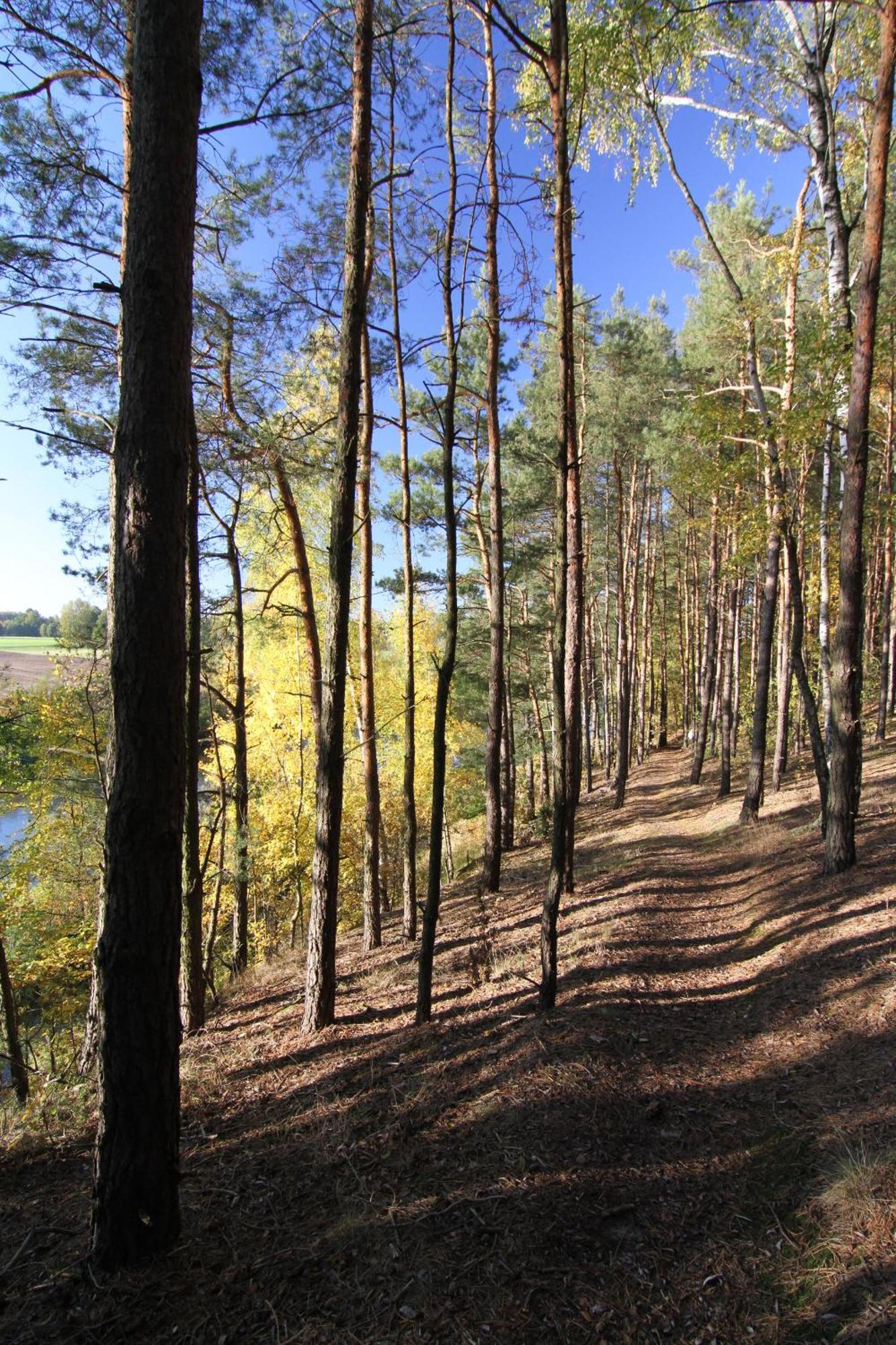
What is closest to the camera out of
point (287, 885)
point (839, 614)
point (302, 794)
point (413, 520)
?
point (839, 614)

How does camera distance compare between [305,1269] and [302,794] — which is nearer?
[305,1269]

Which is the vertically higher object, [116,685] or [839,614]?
[839,614]

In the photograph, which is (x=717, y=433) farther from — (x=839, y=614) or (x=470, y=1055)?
(x=470, y=1055)

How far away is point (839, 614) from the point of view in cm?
693

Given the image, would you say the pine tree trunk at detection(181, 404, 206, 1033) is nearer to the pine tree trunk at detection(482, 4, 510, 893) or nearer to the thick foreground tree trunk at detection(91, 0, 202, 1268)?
the thick foreground tree trunk at detection(91, 0, 202, 1268)

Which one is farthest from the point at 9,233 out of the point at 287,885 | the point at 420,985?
the point at 287,885

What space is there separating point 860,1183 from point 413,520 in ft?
43.4

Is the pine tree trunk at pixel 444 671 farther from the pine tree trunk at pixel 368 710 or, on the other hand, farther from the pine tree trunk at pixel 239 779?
the pine tree trunk at pixel 239 779

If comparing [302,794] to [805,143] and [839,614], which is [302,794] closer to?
[839,614]

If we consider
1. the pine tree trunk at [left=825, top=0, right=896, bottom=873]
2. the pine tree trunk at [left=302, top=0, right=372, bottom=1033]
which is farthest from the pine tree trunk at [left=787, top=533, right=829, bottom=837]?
the pine tree trunk at [left=302, top=0, right=372, bottom=1033]

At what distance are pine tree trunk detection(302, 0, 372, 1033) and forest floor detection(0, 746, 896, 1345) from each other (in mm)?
820

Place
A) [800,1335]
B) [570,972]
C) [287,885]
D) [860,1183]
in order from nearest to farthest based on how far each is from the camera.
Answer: [800,1335], [860,1183], [570,972], [287,885]

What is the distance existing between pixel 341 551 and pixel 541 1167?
417cm

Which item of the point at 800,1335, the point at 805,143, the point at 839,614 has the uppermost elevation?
the point at 805,143
